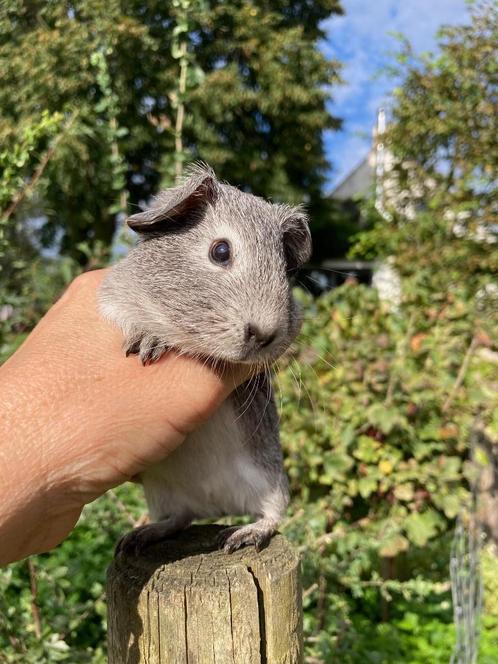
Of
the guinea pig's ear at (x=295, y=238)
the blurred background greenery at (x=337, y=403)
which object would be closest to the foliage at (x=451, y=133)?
the blurred background greenery at (x=337, y=403)

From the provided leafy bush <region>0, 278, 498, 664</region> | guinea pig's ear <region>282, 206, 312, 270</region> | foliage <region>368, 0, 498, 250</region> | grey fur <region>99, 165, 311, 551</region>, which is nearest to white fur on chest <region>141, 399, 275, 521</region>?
grey fur <region>99, 165, 311, 551</region>

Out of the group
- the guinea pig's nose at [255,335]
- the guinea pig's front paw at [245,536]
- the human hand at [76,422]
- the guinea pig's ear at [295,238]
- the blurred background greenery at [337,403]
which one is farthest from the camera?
the blurred background greenery at [337,403]

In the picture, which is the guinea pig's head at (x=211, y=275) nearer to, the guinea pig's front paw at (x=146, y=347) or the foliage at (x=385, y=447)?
the guinea pig's front paw at (x=146, y=347)

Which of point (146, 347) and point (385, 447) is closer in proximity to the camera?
point (146, 347)

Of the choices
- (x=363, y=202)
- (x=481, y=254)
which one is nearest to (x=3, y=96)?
(x=481, y=254)

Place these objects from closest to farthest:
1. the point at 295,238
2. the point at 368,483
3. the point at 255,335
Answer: the point at 255,335 → the point at 295,238 → the point at 368,483

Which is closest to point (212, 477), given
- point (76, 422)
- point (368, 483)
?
point (76, 422)

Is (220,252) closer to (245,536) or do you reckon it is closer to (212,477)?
(212,477)

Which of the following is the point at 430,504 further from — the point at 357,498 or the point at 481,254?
the point at 481,254
